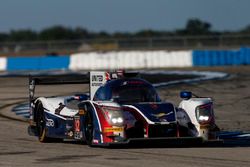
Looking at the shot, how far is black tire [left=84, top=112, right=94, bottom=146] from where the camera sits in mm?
13602

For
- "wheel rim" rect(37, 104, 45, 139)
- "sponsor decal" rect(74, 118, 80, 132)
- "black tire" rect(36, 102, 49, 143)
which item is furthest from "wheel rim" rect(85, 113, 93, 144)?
"wheel rim" rect(37, 104, 45, 139)

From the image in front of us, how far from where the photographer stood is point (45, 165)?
11172 millimetres

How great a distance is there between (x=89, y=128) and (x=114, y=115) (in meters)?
0.65

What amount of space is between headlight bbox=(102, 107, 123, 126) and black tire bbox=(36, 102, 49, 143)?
2230mm

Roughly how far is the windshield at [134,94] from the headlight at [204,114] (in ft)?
3.31

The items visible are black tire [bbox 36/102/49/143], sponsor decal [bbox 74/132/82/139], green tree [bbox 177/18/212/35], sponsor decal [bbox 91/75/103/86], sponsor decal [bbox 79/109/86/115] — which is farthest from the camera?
green tree [bbox 177/18/212/35]

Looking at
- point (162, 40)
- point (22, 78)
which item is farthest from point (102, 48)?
point (22, 78)

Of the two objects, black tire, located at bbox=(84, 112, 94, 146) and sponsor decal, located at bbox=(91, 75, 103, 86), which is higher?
sponsor decal, located at bbox=(91, 75, 103, 86)

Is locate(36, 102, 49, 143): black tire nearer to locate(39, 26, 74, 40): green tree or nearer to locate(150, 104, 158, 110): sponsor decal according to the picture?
locate(150, 104, 158, 110): sponsor decal

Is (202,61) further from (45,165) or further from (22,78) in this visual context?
(45,165)

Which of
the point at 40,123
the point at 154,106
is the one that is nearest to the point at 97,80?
Answer: the point at 40,123

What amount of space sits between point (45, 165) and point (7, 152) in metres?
1.97

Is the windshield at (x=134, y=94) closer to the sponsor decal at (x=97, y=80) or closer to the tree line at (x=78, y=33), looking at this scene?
the sponsor decal at (x=97, y=80)

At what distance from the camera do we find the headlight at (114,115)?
43.2 ft
